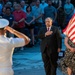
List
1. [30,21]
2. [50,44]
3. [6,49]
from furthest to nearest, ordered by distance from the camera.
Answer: [30,21] → [50,44] → [6,49]

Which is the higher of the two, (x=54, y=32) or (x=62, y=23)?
(x=54, y=32)

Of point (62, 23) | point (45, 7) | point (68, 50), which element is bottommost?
point (62, 23)

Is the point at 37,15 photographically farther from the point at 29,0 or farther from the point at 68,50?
the point at 68,50

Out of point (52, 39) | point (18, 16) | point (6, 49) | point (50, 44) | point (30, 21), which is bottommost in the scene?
point (30, 21)

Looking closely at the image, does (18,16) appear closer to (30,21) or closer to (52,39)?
(30,21)

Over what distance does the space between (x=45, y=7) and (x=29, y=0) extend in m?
3.71

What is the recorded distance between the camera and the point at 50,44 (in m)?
8.97

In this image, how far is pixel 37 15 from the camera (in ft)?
51.8

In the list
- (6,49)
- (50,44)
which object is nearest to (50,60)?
(50,44)

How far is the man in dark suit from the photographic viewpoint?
29.3 feet

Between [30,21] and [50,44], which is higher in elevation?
[50,44]

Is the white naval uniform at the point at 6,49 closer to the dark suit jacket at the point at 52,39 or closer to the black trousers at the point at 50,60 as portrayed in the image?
the dark suit jacket at the point at 52,39

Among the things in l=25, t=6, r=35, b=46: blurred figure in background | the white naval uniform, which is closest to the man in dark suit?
the white naval uniform

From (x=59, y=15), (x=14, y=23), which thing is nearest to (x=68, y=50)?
(x=14, y=23)
